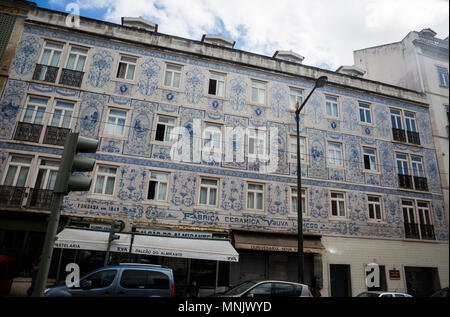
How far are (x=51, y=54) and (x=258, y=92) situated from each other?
430 inches

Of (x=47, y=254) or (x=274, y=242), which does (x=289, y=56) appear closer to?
(x=274, y=242)

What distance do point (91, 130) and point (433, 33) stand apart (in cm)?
1327

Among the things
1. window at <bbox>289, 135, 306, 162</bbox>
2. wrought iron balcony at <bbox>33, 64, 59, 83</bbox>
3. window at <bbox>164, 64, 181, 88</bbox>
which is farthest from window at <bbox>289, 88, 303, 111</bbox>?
wrought iron balcony at <bbox>33, 64, 59, 83</bbox>

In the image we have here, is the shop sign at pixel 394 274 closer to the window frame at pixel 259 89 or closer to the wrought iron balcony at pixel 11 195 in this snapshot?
the window frame at pixel 259 89

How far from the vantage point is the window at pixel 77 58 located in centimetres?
1355

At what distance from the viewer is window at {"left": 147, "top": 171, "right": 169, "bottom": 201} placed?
1275 centimetres

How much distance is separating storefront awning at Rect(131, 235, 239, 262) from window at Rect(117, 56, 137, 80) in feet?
26.9

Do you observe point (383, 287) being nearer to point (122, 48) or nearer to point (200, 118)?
point (200, 118)

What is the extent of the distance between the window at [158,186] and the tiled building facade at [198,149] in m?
0.07

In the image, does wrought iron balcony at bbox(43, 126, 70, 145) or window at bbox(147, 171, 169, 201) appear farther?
window at bbox(147, 171, 169, 201)

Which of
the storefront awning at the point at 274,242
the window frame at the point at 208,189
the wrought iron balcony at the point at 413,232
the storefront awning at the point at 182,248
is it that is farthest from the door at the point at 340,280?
the window frame at the point at 208,189

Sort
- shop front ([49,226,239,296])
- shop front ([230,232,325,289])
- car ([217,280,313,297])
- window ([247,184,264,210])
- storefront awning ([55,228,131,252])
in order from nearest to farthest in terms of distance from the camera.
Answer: car ([217,280,313,297]) < storefront awning ([55,228,131,252]) < shop front ([49,226,239,296]) < shop front ([230,232,325,289]) < window ([247,184,264,210])

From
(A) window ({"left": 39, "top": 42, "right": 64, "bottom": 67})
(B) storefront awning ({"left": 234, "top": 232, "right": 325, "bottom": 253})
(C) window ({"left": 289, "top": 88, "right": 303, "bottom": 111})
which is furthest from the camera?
(C) window ({"left": 289, "top": 88, "right": 303, "bottom": 111})

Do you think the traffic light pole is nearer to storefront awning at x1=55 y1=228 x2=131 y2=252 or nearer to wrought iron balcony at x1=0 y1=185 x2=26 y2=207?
storefront awning at x1=55 y1=228 x2=131 y2=252
